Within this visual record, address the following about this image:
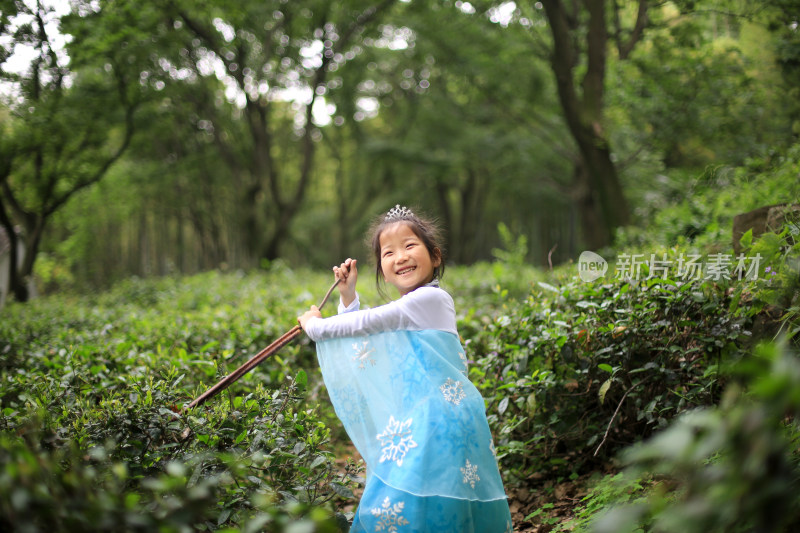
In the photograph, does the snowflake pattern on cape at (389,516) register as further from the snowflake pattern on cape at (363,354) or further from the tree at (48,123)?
the tree at (48,123)

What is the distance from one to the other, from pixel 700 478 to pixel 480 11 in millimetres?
12128

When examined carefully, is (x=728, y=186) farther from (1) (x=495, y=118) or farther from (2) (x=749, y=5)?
(1) (x=495, y=118)

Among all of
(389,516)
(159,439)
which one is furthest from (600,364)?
(159,439)

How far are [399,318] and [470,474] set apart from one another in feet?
2.07

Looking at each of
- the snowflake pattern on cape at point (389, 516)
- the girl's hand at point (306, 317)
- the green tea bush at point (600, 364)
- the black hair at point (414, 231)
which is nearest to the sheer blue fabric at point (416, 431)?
the snowflake pattern on cape at point (389, 516)

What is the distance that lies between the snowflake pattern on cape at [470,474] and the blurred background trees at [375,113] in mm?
1517

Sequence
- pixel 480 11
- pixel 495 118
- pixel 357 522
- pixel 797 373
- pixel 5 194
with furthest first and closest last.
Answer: pixel 495 118 < pixel 480 11 < pixel 5 194 < pixel 357 522 < pixel 797 373

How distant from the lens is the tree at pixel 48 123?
715 cm

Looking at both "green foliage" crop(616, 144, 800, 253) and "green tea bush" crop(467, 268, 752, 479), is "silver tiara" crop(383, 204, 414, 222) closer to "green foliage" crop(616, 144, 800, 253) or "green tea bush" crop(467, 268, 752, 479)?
"green tea bush" crop(467, 268, 752, 479)

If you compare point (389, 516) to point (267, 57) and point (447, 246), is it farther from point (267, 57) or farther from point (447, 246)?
point (267, 57)

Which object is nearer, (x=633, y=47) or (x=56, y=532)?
(x=56, y=532)

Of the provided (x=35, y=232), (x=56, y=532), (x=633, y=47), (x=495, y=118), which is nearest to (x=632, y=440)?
(x=56, y=532)

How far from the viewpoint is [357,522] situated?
2.11 meters

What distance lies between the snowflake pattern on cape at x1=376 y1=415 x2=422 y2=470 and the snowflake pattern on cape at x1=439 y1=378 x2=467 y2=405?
6.7 inches
